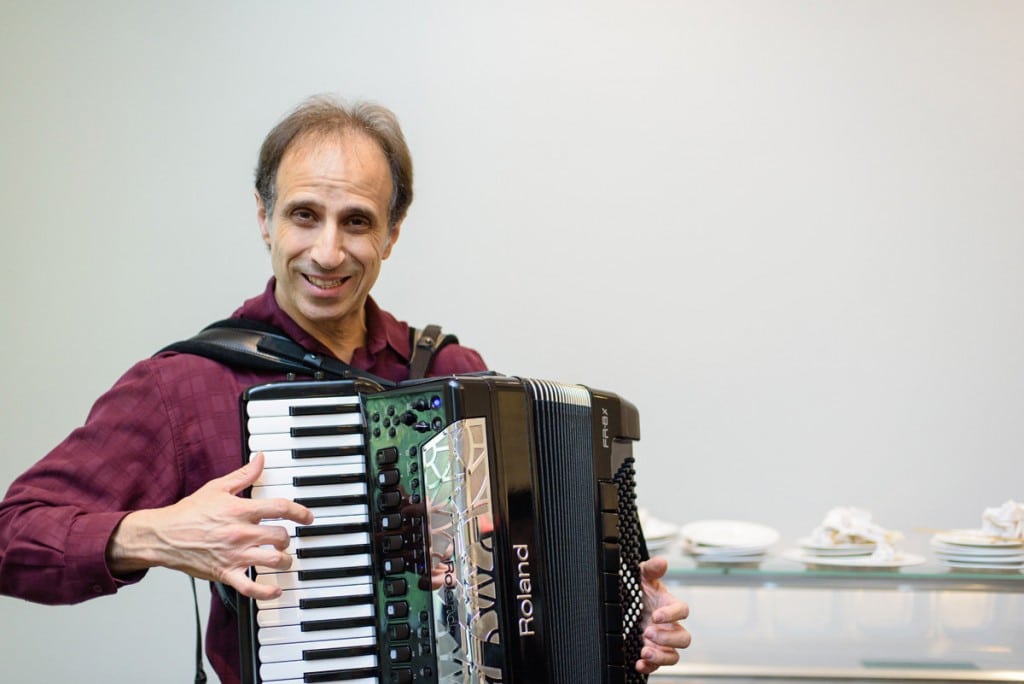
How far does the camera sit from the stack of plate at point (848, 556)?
7.62ft

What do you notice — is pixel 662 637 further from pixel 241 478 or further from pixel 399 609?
pixel 241 478

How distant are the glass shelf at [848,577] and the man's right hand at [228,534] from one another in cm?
125

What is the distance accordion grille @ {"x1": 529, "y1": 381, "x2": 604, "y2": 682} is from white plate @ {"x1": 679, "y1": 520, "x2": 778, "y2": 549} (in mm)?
891

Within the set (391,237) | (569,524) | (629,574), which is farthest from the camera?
(391,237)

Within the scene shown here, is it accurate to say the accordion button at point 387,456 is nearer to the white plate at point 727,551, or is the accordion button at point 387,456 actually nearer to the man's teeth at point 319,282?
the man's teeth at point 319,282

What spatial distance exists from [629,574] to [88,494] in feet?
2.67

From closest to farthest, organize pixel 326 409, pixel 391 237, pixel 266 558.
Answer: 1. pixel 266 558
2. pixel 326 409
3. pixel 391 237

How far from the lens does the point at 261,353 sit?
5.58 feet

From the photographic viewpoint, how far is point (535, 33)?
3086mm

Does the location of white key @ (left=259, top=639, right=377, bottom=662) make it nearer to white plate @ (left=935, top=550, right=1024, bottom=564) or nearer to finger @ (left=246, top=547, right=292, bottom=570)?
finger @ (left=246, top=547, right=292, bottom=570)

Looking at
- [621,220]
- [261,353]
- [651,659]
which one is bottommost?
[651,659]

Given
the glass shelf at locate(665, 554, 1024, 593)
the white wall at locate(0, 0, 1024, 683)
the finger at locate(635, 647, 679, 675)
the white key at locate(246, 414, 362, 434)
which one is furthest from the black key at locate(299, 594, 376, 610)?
the white wall at locate(0, 0, 1024, 683)

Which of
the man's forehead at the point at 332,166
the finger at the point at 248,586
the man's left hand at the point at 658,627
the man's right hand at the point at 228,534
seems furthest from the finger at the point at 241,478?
the man's left hand at the point at 658,627

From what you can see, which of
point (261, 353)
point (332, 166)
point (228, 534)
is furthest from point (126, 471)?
point (332, 166)
